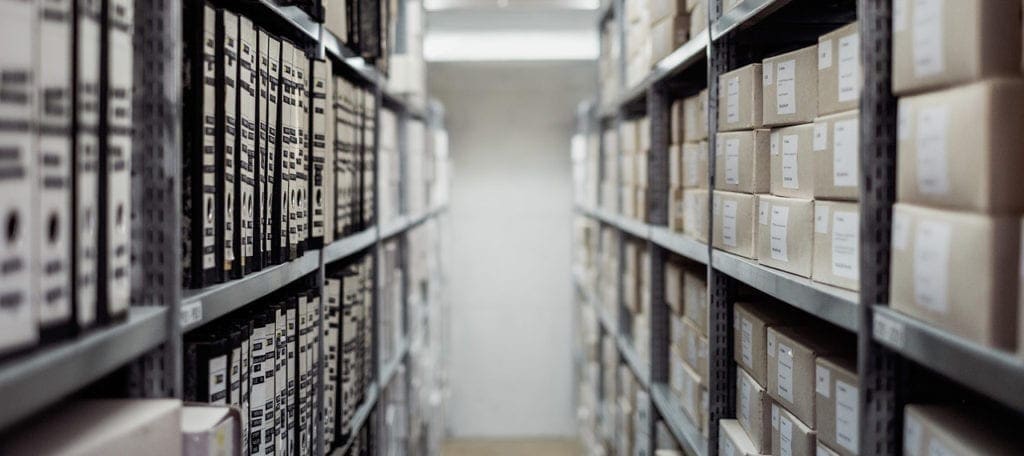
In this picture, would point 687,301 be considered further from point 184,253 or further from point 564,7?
point 564,7

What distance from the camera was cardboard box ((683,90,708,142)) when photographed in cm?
204

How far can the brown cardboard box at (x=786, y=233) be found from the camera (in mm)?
1332

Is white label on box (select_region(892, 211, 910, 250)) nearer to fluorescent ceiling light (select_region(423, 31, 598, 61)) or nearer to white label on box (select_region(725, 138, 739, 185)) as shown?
white label on box (select_region(725, 138, 739, 185))

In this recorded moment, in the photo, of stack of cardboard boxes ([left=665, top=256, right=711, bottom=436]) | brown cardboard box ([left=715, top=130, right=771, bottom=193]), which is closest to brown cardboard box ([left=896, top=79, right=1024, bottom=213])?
brown cardboard box ([left=715, top=130, right=771, bottom=193])

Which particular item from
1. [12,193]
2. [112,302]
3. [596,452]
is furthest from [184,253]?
[596,452]

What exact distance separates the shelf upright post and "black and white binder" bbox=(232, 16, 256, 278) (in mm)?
888

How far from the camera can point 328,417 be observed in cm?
189

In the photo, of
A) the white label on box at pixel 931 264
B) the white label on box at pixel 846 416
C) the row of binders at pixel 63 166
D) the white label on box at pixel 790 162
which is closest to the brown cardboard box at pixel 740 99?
the white label on box at pixel 790 162

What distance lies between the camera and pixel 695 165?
212 centimetres

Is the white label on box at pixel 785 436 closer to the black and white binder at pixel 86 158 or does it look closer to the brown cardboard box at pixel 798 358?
the brown cardboard box at pixel 798 358

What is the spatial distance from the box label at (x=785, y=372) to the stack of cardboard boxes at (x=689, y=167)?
1.70 feet

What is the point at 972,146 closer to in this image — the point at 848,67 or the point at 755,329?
the point at 848,67

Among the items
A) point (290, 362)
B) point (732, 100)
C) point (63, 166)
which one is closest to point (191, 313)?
point (63, 166)

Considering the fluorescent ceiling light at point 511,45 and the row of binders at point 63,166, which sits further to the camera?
the fluorescent ceiling light at point 511,45
